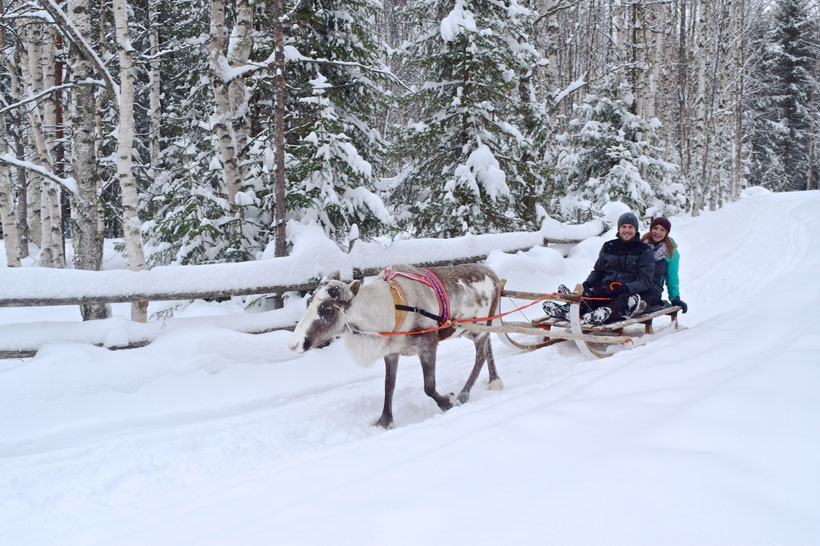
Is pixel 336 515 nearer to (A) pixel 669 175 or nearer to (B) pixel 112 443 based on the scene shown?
(B) pixel 112 443

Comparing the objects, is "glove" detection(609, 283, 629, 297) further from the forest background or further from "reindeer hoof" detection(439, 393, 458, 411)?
the forest background

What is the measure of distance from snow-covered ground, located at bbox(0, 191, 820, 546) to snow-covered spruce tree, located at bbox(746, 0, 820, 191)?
41917mm

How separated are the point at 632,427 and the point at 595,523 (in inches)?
40.7

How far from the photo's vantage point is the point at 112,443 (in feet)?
12.4

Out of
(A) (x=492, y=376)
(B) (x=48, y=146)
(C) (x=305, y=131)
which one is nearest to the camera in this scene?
(A) (x=492, y=376)

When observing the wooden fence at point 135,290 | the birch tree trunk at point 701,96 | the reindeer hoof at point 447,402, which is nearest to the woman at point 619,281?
the reindeer hoof at point 447,402

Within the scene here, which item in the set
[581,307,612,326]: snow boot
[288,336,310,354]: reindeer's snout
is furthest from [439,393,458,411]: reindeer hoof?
[581,307,612,326]: snow boot

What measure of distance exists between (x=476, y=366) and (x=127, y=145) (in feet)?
18.9

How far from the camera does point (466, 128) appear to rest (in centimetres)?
1011

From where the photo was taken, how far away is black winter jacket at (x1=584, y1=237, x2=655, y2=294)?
245 inches

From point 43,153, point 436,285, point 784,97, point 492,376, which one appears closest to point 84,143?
point 43,153

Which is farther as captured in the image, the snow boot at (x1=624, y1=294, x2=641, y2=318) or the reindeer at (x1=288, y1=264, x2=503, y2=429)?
the snow boot at (x1=624, y1=294, x2=641, y2=318)

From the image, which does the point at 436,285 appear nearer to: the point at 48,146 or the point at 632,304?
the point at 632,304

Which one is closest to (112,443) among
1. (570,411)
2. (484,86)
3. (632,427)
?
(570,411)
